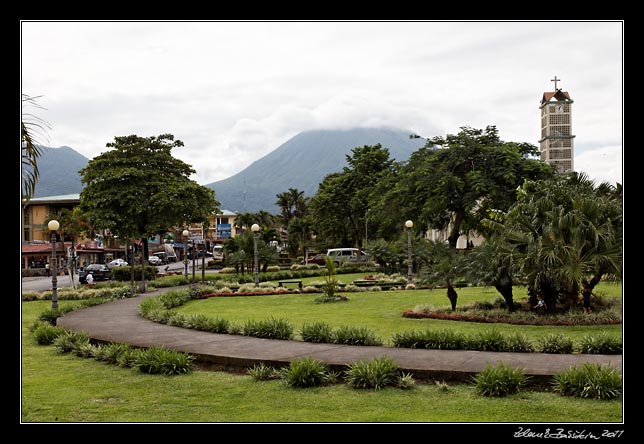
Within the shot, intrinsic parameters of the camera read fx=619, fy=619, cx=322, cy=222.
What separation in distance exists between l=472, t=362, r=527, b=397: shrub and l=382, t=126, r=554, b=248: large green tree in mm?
25040

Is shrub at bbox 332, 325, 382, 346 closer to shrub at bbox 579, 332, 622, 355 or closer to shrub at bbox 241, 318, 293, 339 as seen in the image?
shrub at bbox 241, 318, 293, 339

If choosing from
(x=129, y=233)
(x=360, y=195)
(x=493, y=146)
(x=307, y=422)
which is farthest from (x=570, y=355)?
(x=360, y=195)

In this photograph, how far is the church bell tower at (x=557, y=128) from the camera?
4126 inches

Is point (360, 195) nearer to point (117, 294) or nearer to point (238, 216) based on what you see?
point (117, 294)

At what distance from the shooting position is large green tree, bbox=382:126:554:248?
33188 millimetres

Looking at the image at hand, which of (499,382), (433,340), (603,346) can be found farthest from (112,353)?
(603,346)

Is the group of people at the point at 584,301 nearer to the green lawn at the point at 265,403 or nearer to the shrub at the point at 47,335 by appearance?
the green lawn at the point at 265,403

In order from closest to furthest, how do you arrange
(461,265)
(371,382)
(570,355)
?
(371,382) < (570,355) < (461,265)

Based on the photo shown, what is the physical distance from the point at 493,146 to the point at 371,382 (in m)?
30.0

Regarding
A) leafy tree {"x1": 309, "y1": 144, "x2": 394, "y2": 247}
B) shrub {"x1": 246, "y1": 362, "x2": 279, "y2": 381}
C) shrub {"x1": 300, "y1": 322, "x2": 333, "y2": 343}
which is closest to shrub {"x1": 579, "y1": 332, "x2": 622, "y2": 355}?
shrub {"x1": 300, "y1": 322, "x2": 333, "y2": 343}

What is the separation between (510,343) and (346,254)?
45228mm

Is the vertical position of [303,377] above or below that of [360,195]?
below

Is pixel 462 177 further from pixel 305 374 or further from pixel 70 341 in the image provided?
pixel 305 374

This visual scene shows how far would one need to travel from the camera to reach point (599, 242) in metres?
13.3
